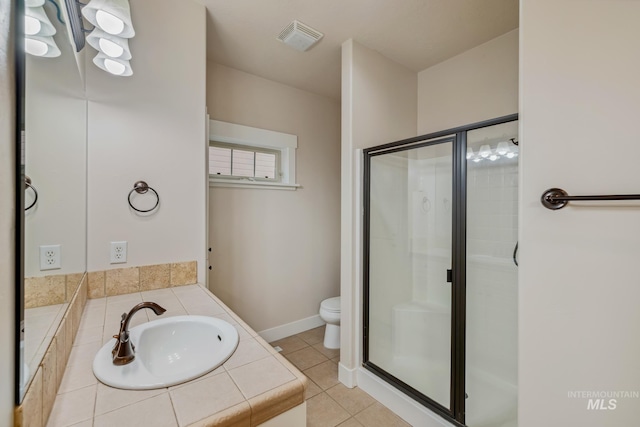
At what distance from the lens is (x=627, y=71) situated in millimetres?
803

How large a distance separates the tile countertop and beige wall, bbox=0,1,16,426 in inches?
9.5

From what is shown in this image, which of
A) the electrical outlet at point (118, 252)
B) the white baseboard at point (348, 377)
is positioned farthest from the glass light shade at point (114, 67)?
the white baseboard at point (348, 377)

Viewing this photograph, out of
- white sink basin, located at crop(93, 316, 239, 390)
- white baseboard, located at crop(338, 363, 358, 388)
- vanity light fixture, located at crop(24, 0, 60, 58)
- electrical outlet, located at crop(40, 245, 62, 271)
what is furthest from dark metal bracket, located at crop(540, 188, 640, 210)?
white baseboard, located at crop(338, 363, 358, 388)

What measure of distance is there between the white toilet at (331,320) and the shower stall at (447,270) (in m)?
0.46

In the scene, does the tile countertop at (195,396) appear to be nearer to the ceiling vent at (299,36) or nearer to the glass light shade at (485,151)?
the glass light shade at (485,151)

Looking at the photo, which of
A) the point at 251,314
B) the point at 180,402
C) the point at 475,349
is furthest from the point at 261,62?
the point at 475,349

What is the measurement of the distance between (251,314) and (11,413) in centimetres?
215

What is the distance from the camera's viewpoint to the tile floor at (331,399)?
1662 mm

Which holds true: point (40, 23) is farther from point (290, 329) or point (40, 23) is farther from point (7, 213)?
point (290, 329)

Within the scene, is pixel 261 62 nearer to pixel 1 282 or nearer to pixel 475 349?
pixel 1 282

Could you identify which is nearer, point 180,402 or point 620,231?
point 180,402

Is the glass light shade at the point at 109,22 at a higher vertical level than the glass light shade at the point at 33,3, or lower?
higher

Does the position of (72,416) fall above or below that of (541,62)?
below

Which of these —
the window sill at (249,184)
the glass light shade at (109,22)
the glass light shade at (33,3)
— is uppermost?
the glass light shade at (109,22)
